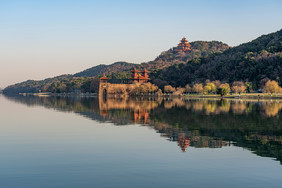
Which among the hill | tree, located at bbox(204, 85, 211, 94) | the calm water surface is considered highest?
the hill

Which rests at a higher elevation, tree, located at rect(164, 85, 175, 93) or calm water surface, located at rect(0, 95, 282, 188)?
tree, located at rect(164, 85, 175, 93)

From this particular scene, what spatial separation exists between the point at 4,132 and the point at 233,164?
2123 centimetres

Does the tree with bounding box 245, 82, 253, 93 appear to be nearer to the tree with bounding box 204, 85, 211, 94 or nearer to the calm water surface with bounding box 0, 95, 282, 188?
the tree with bounding box 204, 85, 211, 94

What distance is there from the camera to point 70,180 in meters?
13.9

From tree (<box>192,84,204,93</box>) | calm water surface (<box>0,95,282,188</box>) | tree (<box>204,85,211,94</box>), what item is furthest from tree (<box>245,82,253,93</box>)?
calm water surface (<box>0,95,282,188</box>)

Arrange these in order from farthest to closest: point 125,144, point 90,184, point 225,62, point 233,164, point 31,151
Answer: point 225,62 < point 125,144 < point 31,151 < point 233,164 < point 90,184

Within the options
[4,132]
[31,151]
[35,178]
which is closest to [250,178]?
[35,178]

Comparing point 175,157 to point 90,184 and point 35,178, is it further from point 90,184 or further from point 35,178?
point 35,178

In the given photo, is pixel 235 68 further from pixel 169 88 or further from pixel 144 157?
pixel 144 157

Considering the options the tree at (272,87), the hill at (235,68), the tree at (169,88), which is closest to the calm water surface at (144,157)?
the tree at (272,87)

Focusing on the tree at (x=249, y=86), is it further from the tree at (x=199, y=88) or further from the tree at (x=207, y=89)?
the tree at (x=199, y=88)

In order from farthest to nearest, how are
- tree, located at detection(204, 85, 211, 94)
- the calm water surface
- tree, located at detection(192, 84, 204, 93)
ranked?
tree, located at detection(192, 84, 204, 93) → tree, located at detection(204, 85, 211, 94) → the calm water surface

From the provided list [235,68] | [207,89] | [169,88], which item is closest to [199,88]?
[207,89]

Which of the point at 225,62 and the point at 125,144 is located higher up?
the point at 225,62
